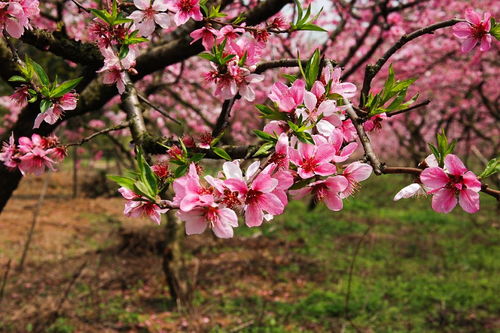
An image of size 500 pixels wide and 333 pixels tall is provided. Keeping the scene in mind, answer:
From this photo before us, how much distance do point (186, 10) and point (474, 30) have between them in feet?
3.37

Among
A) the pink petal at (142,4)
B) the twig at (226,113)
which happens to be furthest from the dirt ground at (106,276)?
the pink petal at (142,4)

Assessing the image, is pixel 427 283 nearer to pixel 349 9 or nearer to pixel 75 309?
pixel 349 9

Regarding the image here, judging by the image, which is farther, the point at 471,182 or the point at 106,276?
the point at 106,276

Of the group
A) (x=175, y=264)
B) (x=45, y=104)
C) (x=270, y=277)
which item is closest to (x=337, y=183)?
(x=45, y=104)

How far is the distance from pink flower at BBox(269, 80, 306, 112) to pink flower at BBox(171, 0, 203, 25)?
495mm

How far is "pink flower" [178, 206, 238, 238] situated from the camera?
3.38 feet

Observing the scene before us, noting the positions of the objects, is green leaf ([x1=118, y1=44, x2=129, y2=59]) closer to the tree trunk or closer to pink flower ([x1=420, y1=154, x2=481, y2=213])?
pink flower ([x1=420, y1=154, x2=481, y2=213])

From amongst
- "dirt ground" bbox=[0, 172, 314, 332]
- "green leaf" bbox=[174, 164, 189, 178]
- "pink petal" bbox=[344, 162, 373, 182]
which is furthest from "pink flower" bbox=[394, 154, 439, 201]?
"dirt ground" bbox=[0, 172, 314, 332]

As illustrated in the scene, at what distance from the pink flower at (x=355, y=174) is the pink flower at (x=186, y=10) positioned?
755 millimetres

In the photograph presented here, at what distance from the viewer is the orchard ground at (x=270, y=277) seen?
5.51m

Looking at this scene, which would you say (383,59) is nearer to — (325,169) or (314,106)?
(314,106)

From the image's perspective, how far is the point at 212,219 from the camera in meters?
1.03

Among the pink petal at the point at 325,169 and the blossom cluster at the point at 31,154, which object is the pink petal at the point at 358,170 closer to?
the pink petal at the point at 325,169

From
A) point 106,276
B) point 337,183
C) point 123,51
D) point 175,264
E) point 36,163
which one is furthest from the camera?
point 106,276
